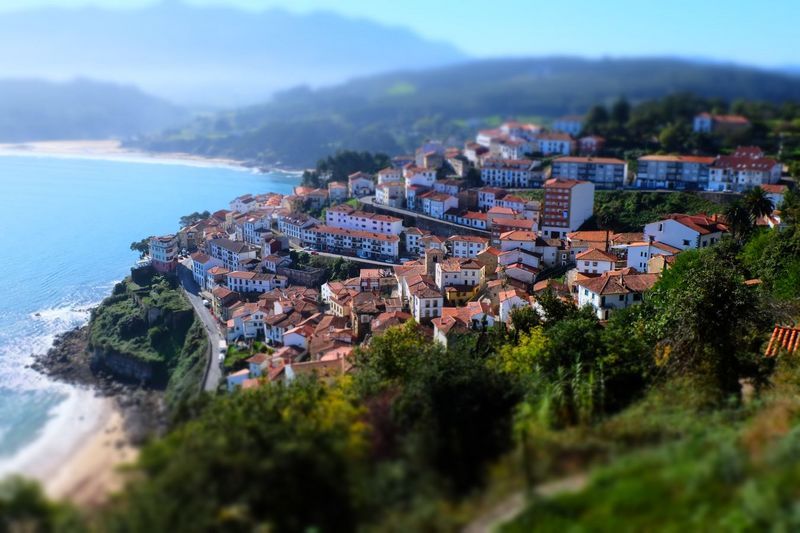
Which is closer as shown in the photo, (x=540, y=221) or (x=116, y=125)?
(x=540, y=221)

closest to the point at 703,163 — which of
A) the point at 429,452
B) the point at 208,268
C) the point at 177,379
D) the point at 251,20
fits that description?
the point at 208,268

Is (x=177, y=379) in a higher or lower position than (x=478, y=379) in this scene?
lower

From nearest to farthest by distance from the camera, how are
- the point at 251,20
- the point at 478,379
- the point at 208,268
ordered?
the point at 478,379
the point at 208,268
the point at 251,20

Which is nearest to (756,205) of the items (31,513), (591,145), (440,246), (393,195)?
(440,246)

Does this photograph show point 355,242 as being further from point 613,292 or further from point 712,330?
point 712,330

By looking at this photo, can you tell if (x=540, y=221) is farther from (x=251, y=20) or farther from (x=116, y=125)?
(x=251, y=20)

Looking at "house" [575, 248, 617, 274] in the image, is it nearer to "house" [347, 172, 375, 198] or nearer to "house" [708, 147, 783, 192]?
"house" [708, 147, 783, 192]

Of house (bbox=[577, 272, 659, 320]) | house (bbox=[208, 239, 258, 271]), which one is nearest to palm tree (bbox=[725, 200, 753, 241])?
house (bbox=[577, 272, 659, 320])
